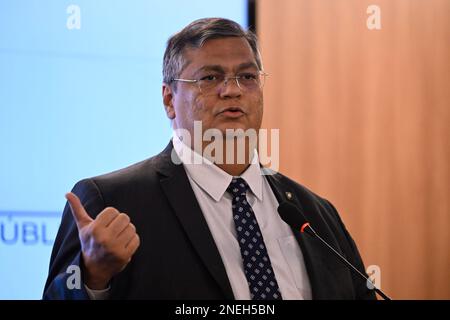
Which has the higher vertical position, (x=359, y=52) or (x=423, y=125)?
(x=359, y=52)

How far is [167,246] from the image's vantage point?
164 centimetres

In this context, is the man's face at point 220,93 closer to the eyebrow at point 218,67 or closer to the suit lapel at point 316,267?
the eyebrow at point 218,67

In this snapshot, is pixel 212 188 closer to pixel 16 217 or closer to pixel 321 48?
pixel 16 217

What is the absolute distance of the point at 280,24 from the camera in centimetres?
277

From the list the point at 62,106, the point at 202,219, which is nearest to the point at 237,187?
the point at 202,219

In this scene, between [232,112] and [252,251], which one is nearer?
[252,251]

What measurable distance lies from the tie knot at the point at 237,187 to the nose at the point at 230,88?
0.85 feet

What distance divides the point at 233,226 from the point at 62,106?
0.93 m

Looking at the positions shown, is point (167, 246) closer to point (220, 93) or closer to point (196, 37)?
point (220, 93)

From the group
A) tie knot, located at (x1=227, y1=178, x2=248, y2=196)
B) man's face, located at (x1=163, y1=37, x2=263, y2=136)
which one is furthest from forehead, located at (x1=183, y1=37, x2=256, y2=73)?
tie knot, located at (x1=227, y1=178, x2=248, y2=196)

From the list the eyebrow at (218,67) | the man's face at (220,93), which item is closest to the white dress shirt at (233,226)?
the man's face at (220,93)
